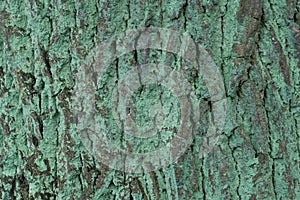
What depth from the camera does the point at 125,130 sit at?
3.97ft

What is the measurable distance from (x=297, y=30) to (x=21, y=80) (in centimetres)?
71

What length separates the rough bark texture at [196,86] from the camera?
1204 mm

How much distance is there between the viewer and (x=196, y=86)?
1203mm

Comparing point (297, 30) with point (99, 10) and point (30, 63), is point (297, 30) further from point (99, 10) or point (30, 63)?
point (30, 63)

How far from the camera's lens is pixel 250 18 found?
1.21 metres

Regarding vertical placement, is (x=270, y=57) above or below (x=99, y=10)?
below

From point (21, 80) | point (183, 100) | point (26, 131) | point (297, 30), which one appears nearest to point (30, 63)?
point (21, 80)

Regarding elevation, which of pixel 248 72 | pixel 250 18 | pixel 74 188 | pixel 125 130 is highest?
pixel 250 18

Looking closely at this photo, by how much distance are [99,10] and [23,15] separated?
0.20 meters

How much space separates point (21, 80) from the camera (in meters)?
1.25

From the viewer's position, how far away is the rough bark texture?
3.95 ft

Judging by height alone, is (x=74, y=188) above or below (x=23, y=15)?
below

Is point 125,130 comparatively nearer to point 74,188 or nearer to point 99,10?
point 74,188

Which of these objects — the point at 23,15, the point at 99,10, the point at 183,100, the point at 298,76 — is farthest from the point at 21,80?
the point at 298,76
